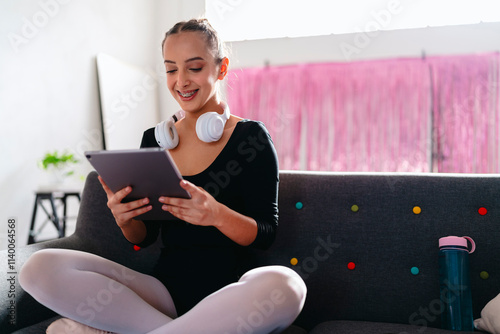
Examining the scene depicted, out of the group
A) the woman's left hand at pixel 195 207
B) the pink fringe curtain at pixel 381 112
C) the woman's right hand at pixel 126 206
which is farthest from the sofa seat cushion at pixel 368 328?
the pink fringe curtain at pixel 381 112

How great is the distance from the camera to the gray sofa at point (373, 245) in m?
1.23

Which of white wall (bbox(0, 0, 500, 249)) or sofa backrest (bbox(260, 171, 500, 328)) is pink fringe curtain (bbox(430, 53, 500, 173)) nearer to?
white wall (bbox(0, 0, 500, 249))

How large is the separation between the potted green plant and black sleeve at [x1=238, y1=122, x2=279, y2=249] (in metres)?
2.20

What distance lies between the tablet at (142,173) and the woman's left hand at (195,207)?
0.01 meters

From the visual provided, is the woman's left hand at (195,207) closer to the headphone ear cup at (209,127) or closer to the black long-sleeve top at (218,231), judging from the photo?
the black long-sleeve top at (218,231)

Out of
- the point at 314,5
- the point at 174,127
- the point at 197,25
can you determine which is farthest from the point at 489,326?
the point at 314,5

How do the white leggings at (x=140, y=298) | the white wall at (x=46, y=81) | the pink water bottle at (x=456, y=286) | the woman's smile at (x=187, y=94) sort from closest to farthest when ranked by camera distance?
the white leggings at (x=140, y=298)
the pink water bottle at (x=456, y=286)
the woman's smile at (x=187, y=94)
the white wall at (x=46, y=81)

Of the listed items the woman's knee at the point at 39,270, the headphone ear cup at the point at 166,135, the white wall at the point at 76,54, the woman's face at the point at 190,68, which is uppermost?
the white wall at the point at 76,54

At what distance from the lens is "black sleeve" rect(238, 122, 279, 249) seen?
117cm

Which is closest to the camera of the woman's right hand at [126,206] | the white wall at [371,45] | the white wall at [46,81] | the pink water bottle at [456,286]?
the woman's right hand at [126,206]

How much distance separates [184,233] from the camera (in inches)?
47.5

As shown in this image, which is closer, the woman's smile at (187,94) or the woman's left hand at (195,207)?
the woman's left hand at (195,207)

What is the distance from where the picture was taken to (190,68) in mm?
1258

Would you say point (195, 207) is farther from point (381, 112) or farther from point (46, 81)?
point (381, 112)
